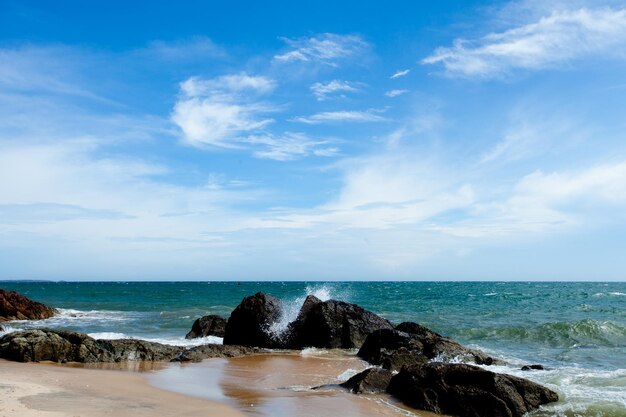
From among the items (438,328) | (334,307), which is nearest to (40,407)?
(334,307)

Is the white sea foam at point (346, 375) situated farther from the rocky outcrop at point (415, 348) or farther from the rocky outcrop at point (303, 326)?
the rocky outcrop at point (303, 326)

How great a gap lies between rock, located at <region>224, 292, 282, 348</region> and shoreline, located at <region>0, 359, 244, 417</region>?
754 centimetres

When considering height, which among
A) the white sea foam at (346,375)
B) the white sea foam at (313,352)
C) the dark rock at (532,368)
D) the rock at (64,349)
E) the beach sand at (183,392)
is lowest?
the white sea foam at (313,352)

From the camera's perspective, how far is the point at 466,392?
10.8m

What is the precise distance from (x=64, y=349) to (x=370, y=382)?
8824mm

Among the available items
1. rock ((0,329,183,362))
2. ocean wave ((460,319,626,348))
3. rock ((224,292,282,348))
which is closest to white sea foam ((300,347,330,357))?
rock ((224,292,282,348))

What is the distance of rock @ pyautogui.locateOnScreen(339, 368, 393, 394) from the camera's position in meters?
12.0

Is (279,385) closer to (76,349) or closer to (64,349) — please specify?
(76,349)

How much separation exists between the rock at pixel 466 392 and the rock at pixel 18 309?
101ft

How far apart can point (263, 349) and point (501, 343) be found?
10.4 metres

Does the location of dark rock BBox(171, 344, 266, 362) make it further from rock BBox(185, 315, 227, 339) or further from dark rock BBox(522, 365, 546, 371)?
dark rock BBox(522, 365, 546, 371)

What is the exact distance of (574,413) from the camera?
1088 cm

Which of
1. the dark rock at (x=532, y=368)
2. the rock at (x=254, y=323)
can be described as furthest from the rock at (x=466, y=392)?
the rock at (x=254, y=323)

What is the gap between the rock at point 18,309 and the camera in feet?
115
